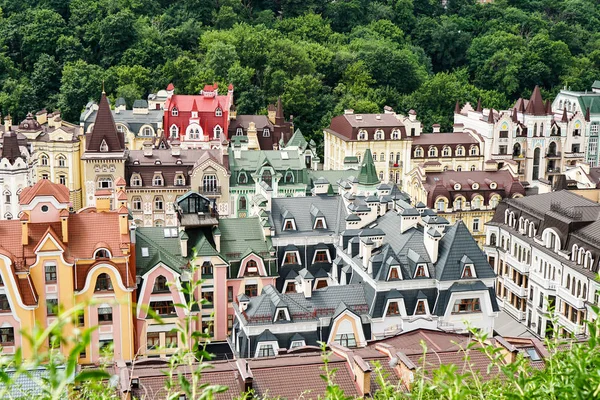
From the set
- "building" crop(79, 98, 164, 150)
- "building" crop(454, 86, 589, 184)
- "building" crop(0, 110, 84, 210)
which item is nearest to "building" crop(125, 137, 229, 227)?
"building" crop(0, 110, 84, 210)

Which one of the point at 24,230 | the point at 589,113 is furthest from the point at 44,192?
the point at 589,113

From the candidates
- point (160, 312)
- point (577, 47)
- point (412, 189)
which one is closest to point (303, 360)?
point (160, 312)

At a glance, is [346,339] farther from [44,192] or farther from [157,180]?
[157,180]

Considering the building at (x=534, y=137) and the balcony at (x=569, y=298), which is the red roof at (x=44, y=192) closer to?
the balcony at (x=569, y=298)

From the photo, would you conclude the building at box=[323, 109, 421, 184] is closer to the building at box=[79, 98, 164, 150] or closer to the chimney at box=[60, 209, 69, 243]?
the building at box=[79, 98, 164, 150]

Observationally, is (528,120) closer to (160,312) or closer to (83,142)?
(83,142)
